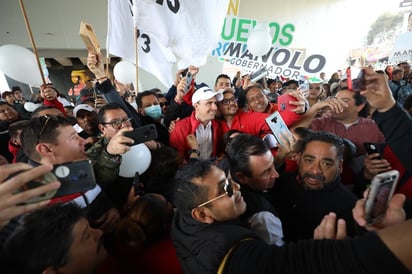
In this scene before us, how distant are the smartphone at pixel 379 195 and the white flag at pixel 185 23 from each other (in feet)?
7.67

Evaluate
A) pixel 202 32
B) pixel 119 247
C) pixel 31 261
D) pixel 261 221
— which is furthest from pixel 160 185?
pixel 202 32

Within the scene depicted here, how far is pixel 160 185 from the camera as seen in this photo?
1.48m

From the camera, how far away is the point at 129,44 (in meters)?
2.64

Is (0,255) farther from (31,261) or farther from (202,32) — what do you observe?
(202,32)

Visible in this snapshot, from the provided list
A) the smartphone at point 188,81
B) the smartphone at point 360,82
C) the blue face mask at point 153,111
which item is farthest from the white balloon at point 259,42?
the smartphone at point 360,82

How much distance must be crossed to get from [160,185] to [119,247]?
0.51m

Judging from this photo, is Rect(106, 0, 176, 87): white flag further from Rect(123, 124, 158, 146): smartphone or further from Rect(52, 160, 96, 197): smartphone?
Rect(52, 160, 96, 197): smartphone

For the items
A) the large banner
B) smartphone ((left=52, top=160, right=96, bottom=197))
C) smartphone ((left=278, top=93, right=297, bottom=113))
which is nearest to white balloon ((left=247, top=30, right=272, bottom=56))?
the large banner

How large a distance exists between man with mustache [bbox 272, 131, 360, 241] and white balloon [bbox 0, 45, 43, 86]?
11.4 ft

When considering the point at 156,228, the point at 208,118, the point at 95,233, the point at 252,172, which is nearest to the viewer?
the point at 95,233

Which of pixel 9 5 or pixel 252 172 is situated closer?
pixel 252 172

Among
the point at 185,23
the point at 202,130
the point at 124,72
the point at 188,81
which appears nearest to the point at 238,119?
the point at 202,130

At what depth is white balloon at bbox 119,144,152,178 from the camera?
1.50 m

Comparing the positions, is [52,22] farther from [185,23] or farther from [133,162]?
[133,162]
